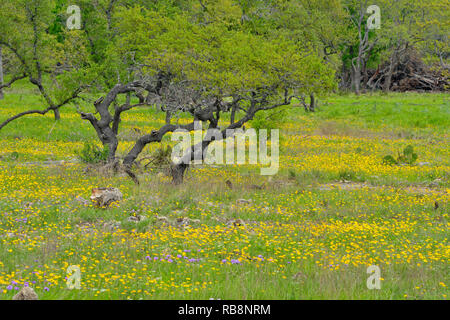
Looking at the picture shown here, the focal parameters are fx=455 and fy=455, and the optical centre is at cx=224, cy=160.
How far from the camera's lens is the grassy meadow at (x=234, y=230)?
696cm

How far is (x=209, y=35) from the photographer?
62.0 ft

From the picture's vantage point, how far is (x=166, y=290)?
664 cm

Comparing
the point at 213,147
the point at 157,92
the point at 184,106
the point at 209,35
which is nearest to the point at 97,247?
the point at 184,106

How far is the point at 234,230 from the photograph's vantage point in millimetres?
10195

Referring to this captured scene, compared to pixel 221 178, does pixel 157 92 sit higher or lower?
higher

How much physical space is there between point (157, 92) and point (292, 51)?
17.7 feet

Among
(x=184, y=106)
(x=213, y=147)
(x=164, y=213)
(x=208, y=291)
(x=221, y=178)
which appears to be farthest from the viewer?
(x=213, y=147)

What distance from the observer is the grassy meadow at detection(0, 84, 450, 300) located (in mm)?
6957

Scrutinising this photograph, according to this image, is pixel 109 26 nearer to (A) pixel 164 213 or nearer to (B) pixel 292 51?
(B) pixel 292 51

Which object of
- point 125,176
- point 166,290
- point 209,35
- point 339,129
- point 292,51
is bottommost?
point 166,290

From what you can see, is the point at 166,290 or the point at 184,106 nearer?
the point at 166,290

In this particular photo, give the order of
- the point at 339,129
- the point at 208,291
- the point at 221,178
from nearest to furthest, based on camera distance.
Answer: the point at 208,291 → the point at 221,178 → the point at 339,129

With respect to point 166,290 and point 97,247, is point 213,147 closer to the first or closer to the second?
point 97,247

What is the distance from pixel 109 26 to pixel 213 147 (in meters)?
16.7
